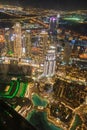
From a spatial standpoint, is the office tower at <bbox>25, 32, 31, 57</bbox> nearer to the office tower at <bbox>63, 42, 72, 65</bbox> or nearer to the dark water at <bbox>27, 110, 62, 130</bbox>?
the office tower at <bbox>63, 42, 72, 65</bbox>

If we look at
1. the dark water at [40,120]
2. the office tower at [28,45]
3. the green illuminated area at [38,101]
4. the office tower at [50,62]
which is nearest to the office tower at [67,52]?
the office tower at [50,62]

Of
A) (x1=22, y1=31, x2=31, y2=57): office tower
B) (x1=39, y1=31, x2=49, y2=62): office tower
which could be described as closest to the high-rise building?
(x1=22, y1=31, x2=31, y2=57): office tower

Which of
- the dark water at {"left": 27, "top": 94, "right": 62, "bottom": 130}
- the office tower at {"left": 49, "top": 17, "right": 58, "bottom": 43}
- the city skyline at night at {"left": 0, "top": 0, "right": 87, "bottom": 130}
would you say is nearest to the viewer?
the dark water at {"left": 27, "top": 94, "right": 62, "bottom": 130}

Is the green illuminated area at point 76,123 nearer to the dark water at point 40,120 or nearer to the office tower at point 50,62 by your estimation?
the dark water at point 40,120

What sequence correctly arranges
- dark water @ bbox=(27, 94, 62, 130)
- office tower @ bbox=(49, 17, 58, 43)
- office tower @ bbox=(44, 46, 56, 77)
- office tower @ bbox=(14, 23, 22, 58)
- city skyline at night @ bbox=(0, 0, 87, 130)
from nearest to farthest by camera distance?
dark water @ bbox=(27, 94, 62, 130), city skyline at night @ bbox=(0, 0, 87, 130), office tower @ bbox=(49, 17, 58, 43), office tower @ bbox=(44, 46, 56, 77), office tower @ bbox=(14, 23, 22, 58)

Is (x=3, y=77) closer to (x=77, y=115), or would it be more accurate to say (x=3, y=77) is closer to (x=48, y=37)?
(x=48, y=37)

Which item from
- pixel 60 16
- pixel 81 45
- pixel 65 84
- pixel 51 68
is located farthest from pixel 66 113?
pixel 60 16

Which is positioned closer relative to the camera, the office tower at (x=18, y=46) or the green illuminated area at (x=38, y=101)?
the green illuminated area at (x=38, y=101)
